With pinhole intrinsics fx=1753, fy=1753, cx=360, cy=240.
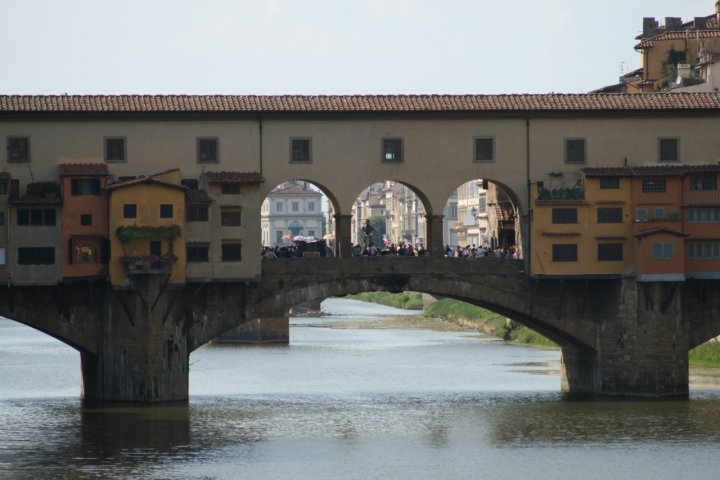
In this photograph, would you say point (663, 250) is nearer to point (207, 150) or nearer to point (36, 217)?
point (207, 150)

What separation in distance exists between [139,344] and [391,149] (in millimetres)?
10848

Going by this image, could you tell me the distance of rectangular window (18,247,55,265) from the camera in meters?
56.7

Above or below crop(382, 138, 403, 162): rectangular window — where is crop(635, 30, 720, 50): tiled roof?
above

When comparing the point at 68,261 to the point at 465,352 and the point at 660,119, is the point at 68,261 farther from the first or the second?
the point at 465,352

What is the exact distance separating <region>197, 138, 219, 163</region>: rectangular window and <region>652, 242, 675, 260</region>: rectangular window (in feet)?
48.9

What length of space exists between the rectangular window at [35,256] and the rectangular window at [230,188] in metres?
5.92

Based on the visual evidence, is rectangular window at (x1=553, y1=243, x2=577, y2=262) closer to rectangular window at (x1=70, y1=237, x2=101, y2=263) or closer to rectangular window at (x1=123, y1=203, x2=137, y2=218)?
rectangular window at (x1=123, y1=203, x2=137, y2=218)

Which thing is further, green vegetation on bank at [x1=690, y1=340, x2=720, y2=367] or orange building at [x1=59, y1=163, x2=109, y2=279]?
green vegetation on bank at [x1=690, y1=340, x2=720, y2=367]

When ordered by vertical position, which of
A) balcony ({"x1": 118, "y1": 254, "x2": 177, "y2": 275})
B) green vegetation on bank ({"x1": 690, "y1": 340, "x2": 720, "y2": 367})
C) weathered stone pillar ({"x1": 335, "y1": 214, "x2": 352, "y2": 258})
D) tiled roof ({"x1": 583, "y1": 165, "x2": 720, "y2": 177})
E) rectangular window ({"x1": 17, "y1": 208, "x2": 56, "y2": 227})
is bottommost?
green vegetation on bank ({"x1": 690, "y1": 340, "x2": 720, "y2": 367})

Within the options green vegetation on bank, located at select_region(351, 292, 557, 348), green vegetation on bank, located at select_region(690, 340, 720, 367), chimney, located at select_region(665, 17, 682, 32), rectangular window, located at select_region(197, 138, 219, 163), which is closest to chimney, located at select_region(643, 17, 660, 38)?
chimney, located at select_region(665, 17, 682, 32)

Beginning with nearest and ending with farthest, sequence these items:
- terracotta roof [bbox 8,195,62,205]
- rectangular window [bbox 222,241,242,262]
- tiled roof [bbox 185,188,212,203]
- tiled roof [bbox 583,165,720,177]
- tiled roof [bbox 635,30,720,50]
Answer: terracotta roof [bbox 8,195,62,205]
tiled roof [bbox 185,188,212,203]
rectangular window [bbox 222,241,242,262]
tiled roof [bbox 583,165,720,177]
tiled roof [bbox 635,30,720,50]

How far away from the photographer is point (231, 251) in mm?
57812

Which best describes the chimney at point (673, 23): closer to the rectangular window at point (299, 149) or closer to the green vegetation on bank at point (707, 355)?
the green vegetation on bank at point (707, 355)

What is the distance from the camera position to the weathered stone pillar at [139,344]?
5662 cm
